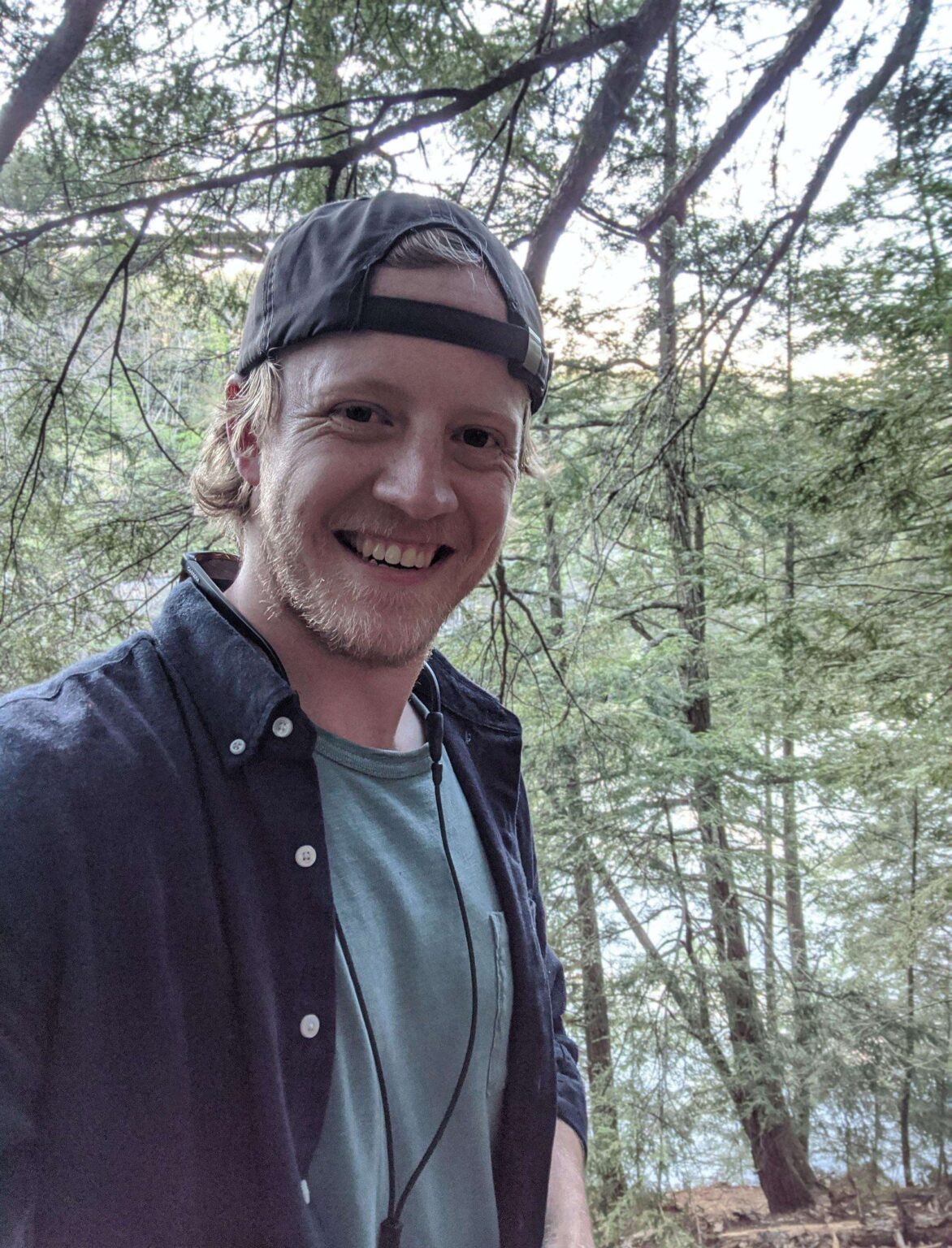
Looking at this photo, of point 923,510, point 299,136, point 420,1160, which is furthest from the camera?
point 923,510

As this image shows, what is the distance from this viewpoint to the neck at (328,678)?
95 centimetres

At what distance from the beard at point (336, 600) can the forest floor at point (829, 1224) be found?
4.18 metres

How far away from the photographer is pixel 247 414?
3.43ft

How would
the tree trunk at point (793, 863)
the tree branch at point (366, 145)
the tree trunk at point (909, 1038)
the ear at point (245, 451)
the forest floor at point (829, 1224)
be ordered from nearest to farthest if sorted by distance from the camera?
the ear at point (245, 451)
the tree branch at point (366, 145)
the tree trunk at point (793, 863)
the forest floor at point (829, 1224)
the tree trunk at point (909, 1038)

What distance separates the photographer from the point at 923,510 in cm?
289

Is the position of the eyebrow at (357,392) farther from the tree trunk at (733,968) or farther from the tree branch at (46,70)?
the tree trunk at (733,968)

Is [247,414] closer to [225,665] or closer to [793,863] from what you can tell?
[225,665]

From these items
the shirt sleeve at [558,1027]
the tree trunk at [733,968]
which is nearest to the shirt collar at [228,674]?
the shirt sleeve at [558,1027]

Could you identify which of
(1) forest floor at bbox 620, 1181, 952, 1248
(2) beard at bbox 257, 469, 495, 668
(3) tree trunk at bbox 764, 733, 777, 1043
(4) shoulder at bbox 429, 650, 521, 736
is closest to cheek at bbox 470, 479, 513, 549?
(2) beard at bbox 257, 469, 495, 668

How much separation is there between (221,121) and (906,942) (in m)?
4.47

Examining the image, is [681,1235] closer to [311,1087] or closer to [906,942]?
[906,942]

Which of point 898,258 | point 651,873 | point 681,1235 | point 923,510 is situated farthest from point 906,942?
point 898,258

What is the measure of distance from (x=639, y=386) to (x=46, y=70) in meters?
2.45

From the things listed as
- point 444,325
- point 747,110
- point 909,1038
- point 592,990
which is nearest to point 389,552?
point 444,325
